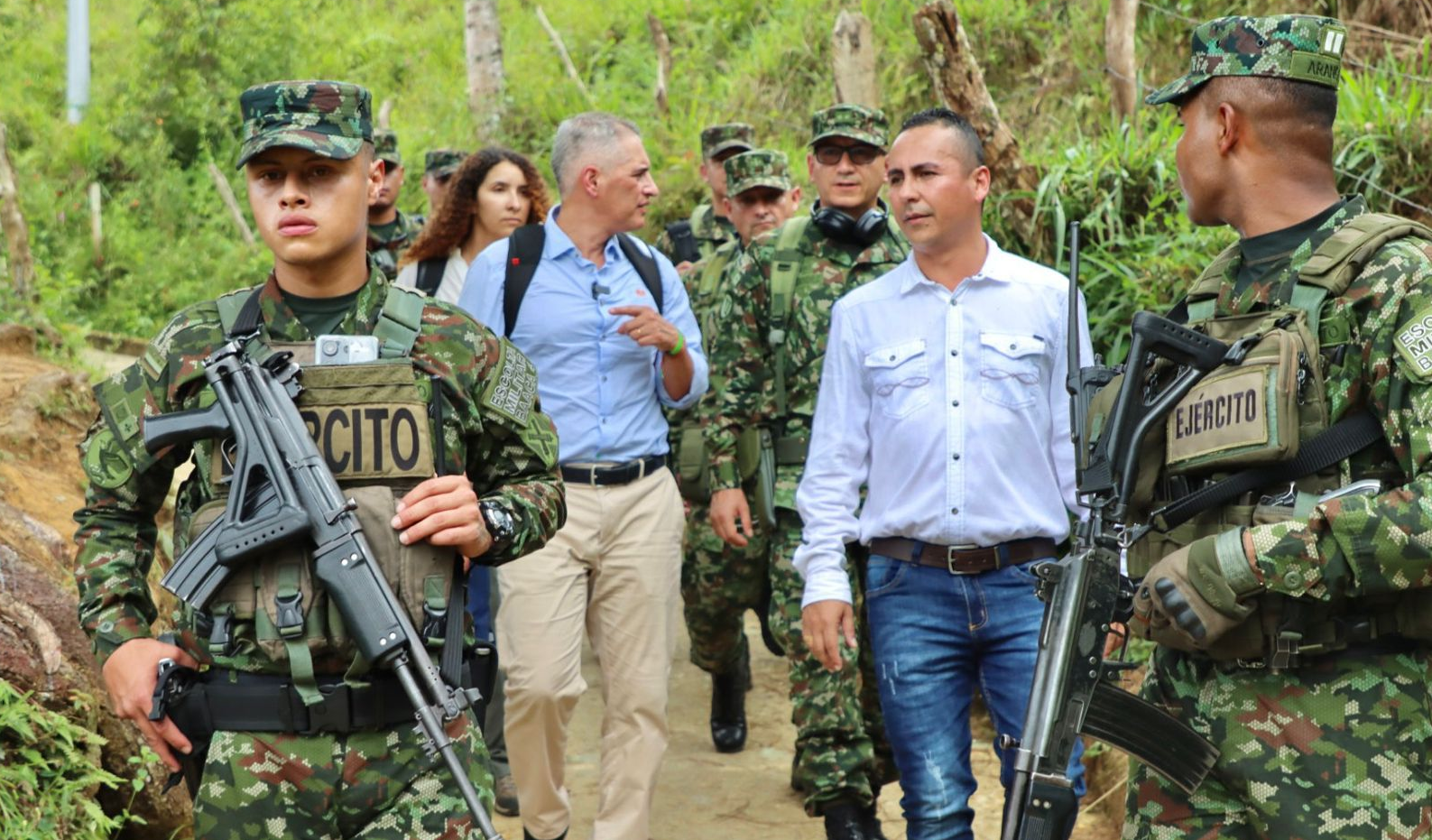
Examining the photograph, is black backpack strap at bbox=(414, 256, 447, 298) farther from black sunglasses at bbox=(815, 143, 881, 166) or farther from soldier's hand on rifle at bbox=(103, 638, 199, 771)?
soldier's hand on rifle at bbox=(103, 638, 199, 771)

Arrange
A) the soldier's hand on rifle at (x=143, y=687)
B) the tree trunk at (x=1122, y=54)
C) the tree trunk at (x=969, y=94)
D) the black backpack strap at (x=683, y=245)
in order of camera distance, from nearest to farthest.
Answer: the soldier's hand on rifle at (x=143, y=687) < the tree trunk at (x=969, y=94) < the tree trunk at (x=1122, y=54) < the black backpack strap at (x=683, y=245)

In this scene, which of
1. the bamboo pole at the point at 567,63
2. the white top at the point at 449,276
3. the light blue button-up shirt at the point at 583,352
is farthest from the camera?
the bamboo pole at the point at 567,63

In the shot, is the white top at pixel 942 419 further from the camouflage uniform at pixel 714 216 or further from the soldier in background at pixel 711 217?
the camouflage uniform at pixel 714 216

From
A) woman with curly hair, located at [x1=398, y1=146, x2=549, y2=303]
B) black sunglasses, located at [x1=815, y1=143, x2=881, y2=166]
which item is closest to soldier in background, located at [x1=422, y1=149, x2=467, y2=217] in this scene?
woman with curly hair, located at [x1=398, y1=146, x2=549, y2=303]

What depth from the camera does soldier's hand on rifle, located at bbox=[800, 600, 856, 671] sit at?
3969mm

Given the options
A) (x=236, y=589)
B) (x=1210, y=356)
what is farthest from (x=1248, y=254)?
(x=236, y=589)

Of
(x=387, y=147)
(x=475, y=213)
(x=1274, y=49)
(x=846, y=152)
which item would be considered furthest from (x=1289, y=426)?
(x=387, y=147)

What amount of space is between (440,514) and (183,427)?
54cm

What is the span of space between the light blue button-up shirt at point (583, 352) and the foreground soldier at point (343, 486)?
1.82 m

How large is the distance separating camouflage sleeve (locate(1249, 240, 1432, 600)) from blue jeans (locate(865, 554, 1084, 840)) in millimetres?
1262

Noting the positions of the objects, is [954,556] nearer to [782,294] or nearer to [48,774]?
[782,294]

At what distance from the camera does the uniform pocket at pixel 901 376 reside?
13.5 feet

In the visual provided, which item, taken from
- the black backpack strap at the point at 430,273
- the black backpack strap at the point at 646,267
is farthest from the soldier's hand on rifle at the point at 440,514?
the black backpack strap at the point at 430,273

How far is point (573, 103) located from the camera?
1608cm
